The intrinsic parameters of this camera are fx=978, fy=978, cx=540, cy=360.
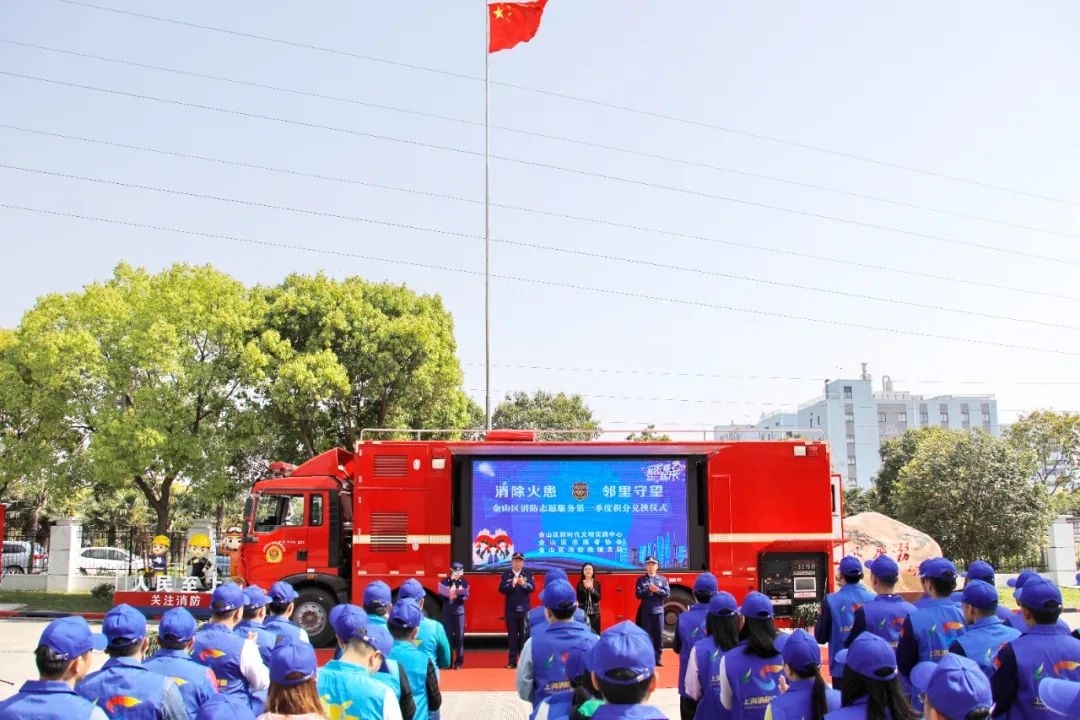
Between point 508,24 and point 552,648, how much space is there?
25.1 m

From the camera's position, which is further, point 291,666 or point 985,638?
point 985,638

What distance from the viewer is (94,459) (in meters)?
26.0

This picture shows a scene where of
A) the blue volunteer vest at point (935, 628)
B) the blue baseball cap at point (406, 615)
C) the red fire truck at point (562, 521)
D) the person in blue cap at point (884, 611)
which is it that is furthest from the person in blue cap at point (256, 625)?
the red fire truck at point (562, 521)

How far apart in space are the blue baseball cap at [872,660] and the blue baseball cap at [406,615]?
9.07ft

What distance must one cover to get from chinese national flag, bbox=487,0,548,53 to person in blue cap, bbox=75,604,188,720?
25.3 meters

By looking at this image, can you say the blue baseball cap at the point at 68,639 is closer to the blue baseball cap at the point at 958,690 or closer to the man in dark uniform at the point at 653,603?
the blue baseball cap at the point at 958,690

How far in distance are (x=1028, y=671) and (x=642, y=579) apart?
33.7ft

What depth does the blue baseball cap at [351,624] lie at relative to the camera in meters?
5.15

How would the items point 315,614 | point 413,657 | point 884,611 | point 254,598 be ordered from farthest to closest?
point 315,614
point 884,611
point 254,598
point 413,657

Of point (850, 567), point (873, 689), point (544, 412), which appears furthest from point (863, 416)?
point (873, 689)

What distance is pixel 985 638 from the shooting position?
6.22 metres

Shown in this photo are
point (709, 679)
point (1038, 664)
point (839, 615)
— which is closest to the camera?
point (1038, 664)

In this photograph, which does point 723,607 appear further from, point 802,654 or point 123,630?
point 123,630

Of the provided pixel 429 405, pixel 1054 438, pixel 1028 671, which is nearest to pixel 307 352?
pixel 429 405
